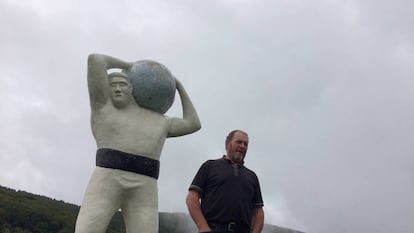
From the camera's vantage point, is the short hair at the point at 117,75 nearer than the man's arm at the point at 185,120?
Yes

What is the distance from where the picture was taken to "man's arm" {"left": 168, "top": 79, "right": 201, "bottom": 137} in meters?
7.01

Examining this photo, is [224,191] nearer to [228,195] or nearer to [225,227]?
[228,195]

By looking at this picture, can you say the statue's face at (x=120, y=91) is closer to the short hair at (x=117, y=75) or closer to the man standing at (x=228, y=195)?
the short hair at (x=117, y=75)

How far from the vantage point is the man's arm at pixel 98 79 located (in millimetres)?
6488

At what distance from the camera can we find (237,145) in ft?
18.9

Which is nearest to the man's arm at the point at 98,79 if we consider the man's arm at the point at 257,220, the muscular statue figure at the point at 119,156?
the muscular statue figure at the point at 119,156

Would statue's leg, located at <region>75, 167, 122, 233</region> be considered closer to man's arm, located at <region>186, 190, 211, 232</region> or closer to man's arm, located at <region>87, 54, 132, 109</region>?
man's arm, located at <region>87, 54, 132, 109</region>

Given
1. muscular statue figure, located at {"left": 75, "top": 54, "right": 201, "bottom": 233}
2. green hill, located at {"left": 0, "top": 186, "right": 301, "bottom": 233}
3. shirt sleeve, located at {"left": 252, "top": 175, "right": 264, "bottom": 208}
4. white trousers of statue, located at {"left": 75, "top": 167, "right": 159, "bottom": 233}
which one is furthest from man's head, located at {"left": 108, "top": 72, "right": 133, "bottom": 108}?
green hill, located at {"left": 0, "top": 186, "right": 301, "bottom": 233}

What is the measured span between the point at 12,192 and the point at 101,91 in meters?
43.5

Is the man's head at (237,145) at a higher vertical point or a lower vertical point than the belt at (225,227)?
higher

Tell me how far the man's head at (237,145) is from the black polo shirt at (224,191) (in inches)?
2.8

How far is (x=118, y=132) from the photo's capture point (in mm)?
6500

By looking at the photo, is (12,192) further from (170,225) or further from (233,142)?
(233,142)

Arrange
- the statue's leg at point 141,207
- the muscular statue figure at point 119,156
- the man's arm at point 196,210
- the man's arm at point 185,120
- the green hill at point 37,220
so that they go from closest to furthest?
the man's arm at point 196,210
the muscular statue figure at point 119,156
the statue's leg at point 141,207
the man's arm at point 185,120
the green hill at point 37,220
